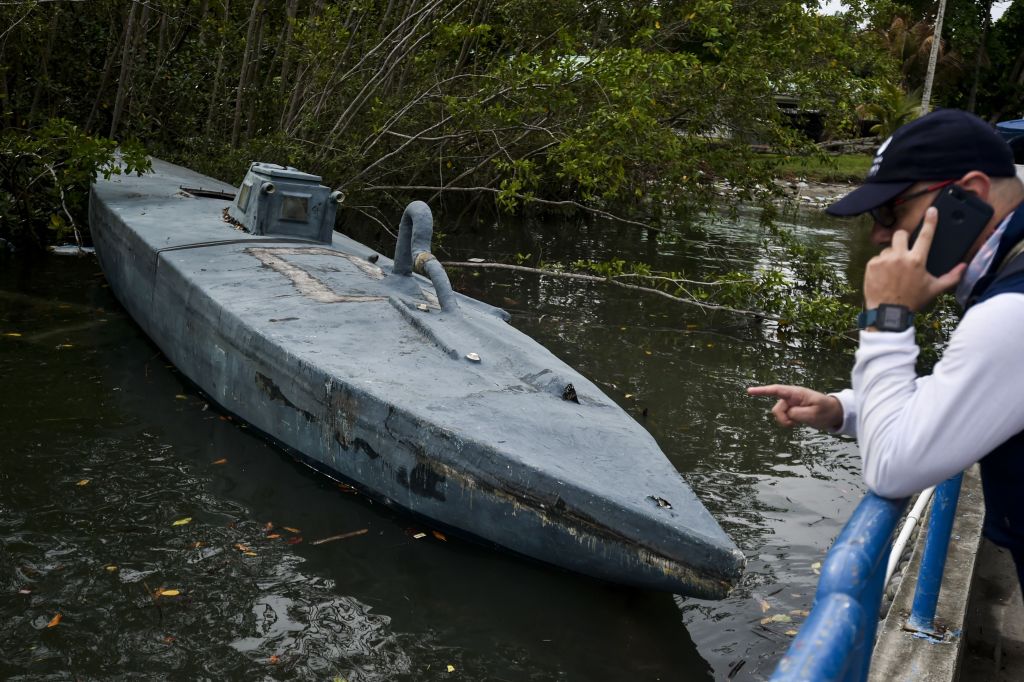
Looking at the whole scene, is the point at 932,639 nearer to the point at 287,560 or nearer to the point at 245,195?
the point at 287,560

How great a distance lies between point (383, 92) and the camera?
1295 cm

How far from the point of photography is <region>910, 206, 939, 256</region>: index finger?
6.09ft

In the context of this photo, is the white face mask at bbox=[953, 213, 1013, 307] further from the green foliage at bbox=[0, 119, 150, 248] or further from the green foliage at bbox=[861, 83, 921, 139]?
the green foliage at bbox=[861, 83, 921, 139]

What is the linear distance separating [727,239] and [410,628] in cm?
1468

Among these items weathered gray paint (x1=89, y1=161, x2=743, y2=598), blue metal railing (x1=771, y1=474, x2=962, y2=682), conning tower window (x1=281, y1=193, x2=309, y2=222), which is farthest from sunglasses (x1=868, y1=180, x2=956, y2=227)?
conning tower window (x1=281, y1=193, x2=309, y2=222)

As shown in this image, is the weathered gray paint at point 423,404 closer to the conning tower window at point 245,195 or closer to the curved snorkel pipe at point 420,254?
the curved snorkel pipe at point 420,254

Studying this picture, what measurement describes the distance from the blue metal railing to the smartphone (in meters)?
0.48

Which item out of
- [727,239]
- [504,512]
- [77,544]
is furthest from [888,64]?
[77,544]

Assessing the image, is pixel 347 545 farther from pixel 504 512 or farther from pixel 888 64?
pixel 888 64

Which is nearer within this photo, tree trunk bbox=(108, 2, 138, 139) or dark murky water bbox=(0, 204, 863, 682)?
dark murky water bbox=(0, 204, 863, 682)

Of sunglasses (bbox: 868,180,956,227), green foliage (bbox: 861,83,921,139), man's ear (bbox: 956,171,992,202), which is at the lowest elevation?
sunglasses (bbox: 868,180,956,227)

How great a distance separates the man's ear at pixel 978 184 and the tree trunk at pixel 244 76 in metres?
11.6

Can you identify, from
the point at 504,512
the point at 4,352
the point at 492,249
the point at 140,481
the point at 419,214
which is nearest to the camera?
the point at 504,512

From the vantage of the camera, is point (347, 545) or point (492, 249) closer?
point (347, 545)
